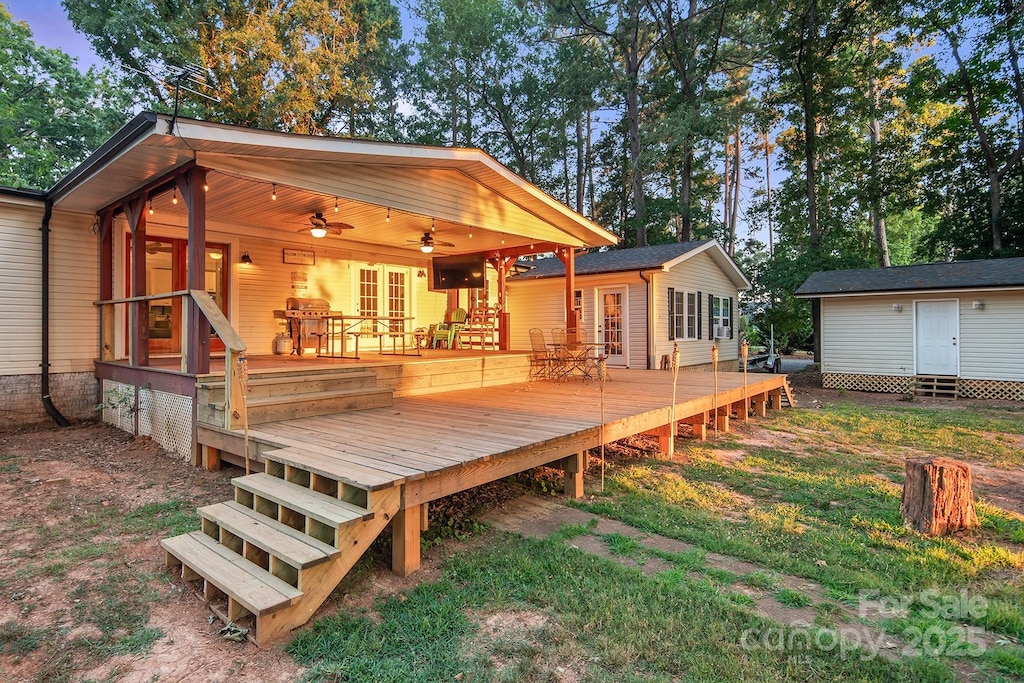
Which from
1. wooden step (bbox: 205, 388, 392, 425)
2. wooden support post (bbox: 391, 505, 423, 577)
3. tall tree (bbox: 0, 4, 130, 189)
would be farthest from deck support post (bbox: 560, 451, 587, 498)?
tall tree (bbox: 0, 4, 130, 189)

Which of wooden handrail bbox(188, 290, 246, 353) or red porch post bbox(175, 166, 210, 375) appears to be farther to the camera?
red porch post bbox(175, 166, 210, 375)

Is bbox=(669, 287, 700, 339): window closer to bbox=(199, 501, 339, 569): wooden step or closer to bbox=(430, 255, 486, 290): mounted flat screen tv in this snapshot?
bbox=(430, 255, 486, 290): mounted flat screen tv

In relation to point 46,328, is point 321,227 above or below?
above

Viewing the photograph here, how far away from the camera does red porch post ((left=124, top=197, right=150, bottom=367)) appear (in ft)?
19.7

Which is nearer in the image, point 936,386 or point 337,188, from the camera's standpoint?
point 337,188

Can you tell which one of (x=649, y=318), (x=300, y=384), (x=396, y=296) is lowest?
(x=300, y=384)

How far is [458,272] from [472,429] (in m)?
6.17

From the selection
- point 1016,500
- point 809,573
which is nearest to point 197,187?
point 809,573

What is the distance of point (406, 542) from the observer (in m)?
3.02

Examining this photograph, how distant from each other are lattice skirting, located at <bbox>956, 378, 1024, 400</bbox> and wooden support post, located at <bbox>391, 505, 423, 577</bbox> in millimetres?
13235

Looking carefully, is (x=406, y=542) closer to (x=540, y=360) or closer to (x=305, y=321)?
(x=540, y=360)

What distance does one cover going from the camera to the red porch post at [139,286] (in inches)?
236

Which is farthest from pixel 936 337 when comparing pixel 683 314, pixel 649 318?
pixel 649 318

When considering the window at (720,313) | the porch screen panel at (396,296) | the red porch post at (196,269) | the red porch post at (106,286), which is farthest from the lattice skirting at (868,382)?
the red porch post at (106,286)
